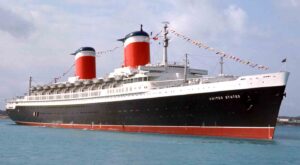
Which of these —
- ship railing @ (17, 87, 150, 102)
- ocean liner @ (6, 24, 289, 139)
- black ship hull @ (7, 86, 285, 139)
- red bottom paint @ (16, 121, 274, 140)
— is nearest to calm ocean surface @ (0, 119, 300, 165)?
red bottom paint @ (16, 121, 274, 140)

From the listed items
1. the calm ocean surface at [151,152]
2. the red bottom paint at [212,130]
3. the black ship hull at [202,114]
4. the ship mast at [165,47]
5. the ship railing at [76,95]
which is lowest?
the calm ocean surface at [151,152]

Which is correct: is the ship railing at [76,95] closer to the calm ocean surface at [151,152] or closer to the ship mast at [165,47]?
the ship mast at [165,47]

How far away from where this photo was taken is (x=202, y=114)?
3838cm

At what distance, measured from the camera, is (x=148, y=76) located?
46500mm

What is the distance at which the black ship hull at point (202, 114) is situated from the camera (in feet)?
116

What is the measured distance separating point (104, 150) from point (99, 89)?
83.2 feet

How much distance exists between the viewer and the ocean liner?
117 feet

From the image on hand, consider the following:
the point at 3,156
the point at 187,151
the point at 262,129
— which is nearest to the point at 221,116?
the point at 262,129

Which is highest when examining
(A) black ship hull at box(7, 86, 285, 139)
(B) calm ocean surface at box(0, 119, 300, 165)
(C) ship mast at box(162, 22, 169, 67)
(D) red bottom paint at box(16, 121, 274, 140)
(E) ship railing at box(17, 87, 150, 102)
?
(C) ship mast at box(162, 22, 169, 67)

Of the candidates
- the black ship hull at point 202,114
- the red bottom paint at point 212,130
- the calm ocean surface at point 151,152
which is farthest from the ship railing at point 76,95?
the calm ocean surface at point 151,152

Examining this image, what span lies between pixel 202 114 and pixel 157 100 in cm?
534

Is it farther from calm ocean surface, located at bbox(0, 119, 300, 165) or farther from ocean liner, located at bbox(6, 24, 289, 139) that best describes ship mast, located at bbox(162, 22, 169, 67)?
calm ocean surface, located at bbox(0, 119, 300, 165)

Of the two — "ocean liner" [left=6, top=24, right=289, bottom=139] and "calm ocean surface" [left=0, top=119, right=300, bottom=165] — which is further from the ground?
"ocean liner" [left=6, top=24, right=289, bottom=139]

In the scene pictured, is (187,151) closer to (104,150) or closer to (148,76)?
(104,150)
